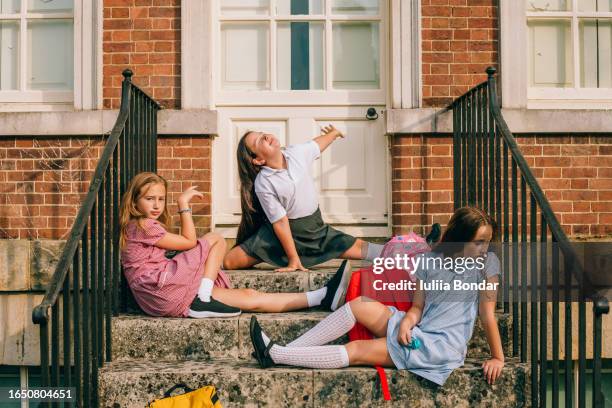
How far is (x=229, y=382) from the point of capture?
3.67m

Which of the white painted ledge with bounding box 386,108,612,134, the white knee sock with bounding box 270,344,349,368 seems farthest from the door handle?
the white knee sock with bounding box 270,344,349,368

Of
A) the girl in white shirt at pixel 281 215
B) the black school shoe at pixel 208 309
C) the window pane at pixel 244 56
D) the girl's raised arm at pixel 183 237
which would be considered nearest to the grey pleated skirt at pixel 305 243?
the girl in white shirt at pixel 281 215

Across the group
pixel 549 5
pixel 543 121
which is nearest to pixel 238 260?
pixel 543 121

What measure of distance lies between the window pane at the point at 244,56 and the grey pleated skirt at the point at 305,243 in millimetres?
1426

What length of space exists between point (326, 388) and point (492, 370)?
2.68 ft

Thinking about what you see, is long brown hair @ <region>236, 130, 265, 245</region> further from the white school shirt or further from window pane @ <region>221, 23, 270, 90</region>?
window pane @ <region>221, 23, 270, 90</region>

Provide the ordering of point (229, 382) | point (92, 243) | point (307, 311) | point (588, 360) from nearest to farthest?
point (229, 382)
point (92, 243)
point (307, 311)
point (588, 360)

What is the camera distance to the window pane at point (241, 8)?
5.89 m

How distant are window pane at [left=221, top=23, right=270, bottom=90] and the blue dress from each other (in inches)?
100

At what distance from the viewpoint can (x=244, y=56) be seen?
591 centimetres

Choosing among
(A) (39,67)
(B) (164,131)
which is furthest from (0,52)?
(B) (164,131)

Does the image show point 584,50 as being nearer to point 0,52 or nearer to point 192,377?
point 192,377

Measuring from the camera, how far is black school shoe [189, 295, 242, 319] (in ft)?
13.8

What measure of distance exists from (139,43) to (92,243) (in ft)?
7.05
